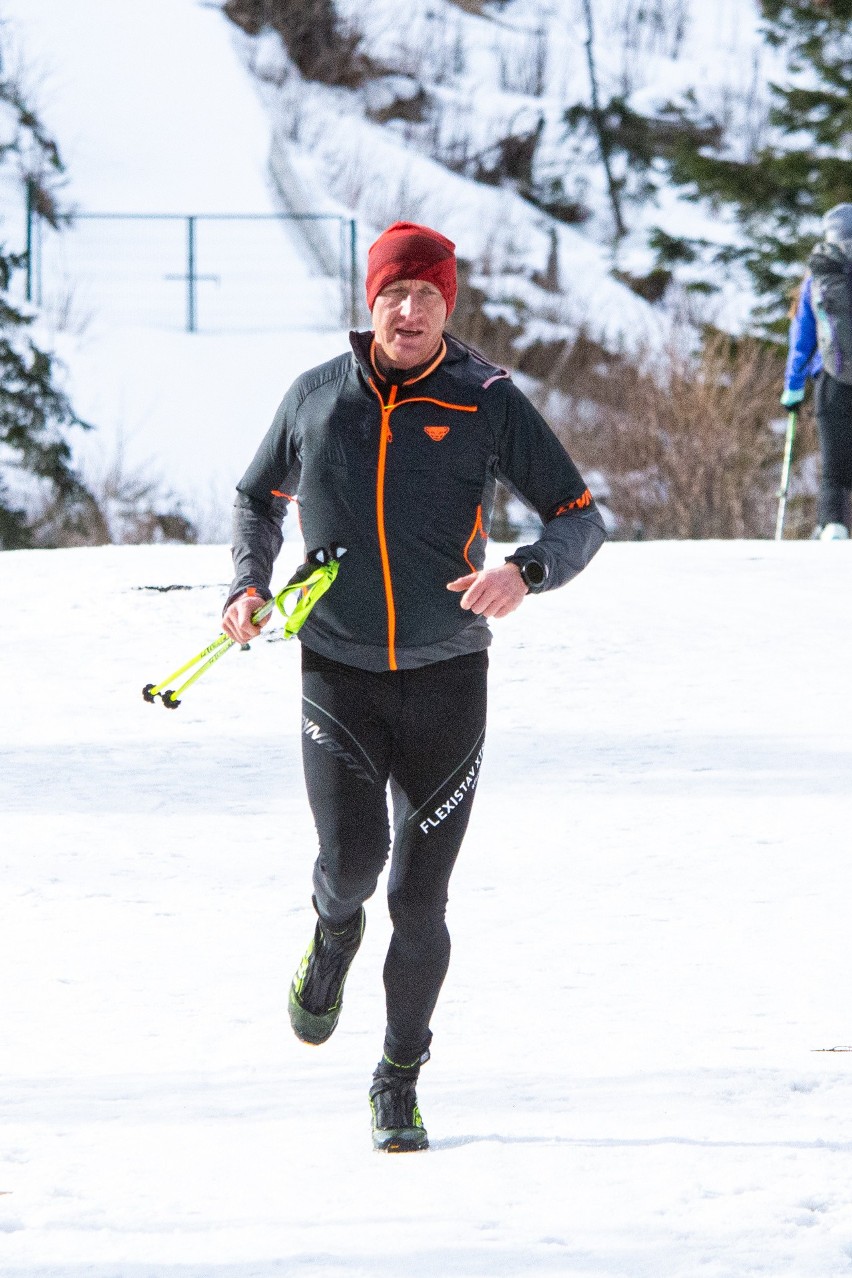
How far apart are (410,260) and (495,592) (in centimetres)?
69

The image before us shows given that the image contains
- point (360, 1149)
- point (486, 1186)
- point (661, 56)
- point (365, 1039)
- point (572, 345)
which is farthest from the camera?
point (661, 56)

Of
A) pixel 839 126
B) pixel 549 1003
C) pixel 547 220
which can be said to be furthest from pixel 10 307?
pixel 549 1003

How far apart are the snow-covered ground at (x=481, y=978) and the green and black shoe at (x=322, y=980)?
0.14 m

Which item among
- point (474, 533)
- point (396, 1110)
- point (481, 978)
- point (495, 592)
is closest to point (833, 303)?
point (481, 978)

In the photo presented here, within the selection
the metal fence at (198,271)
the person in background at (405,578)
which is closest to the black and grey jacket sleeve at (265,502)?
the person in background at (405,578)

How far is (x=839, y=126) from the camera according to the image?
763 inches

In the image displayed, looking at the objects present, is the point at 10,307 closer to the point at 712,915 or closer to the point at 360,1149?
the point at 712,915

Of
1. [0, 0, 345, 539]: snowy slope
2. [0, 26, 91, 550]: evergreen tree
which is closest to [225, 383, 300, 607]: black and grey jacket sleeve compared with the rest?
[0, 26, 91, 550]: evergreen tree

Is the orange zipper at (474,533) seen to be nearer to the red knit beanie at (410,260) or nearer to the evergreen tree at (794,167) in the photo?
the red knit beanie at (410,260)

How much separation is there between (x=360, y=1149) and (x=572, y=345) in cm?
2384

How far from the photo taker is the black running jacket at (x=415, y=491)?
11.0 ft

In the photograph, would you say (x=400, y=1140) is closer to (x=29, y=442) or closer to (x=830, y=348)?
(x=830, y=348)

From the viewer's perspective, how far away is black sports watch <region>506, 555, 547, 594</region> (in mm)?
3244

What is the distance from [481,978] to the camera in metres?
4.55
